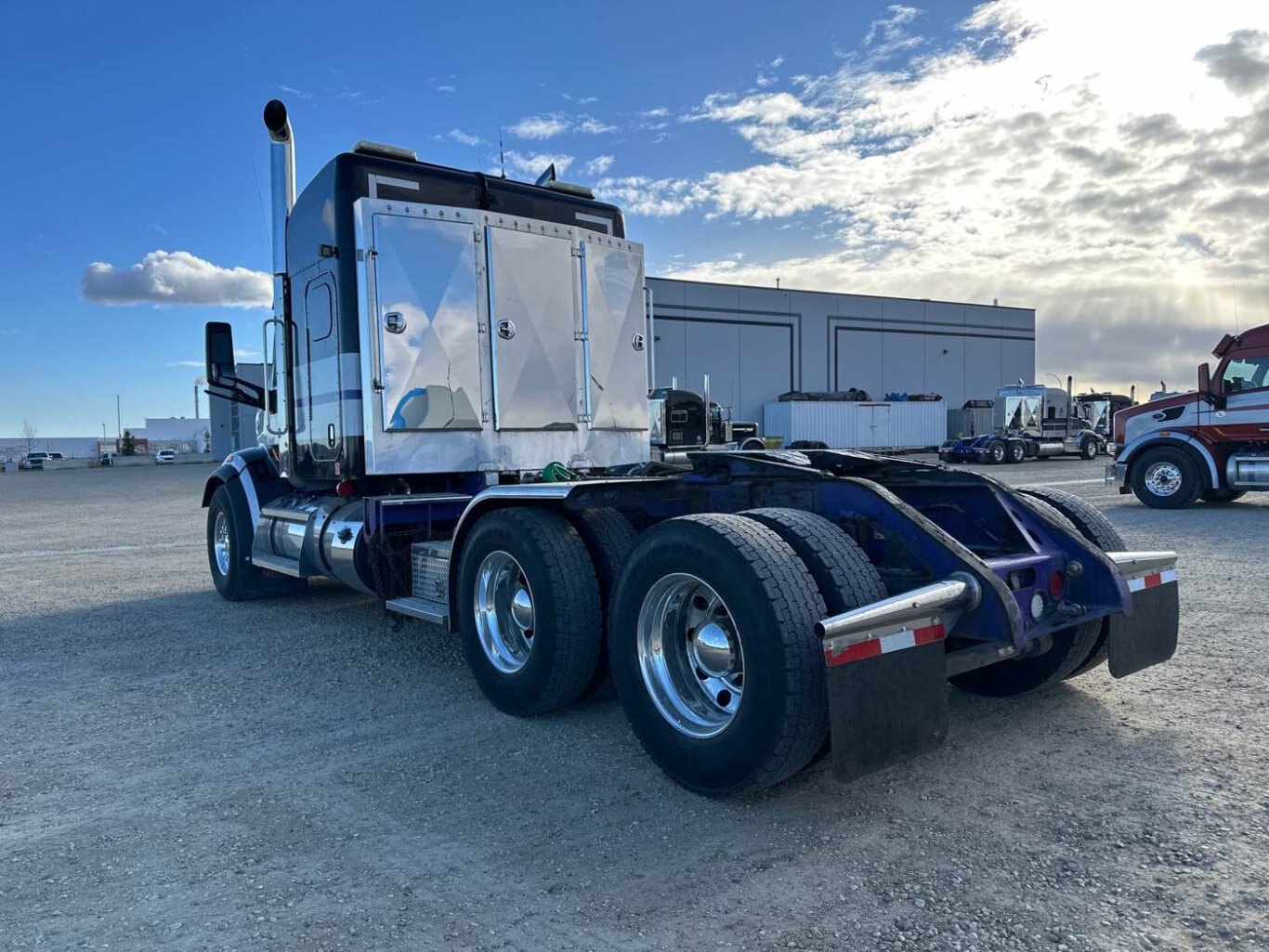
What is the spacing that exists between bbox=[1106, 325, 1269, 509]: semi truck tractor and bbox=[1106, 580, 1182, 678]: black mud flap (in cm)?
1246

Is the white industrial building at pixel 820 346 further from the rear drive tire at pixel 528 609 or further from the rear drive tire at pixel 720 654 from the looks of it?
the rear drive tire at pixel 720 654

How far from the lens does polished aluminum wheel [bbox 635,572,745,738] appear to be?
355 cm

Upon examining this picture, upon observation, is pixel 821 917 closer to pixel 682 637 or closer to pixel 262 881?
pixel 682 637

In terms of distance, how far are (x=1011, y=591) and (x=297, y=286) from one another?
17.9 feet

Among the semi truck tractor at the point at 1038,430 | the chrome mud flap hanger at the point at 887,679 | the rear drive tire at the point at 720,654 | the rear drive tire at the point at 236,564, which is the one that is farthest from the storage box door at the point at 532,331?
the semi truck tractor at the point at 1038,430

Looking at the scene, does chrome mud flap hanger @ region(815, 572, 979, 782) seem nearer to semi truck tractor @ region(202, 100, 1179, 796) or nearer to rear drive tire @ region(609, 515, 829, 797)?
semi truck tractor @ region(202, 100, 1179, 796)

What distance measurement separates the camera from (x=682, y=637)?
372 cm

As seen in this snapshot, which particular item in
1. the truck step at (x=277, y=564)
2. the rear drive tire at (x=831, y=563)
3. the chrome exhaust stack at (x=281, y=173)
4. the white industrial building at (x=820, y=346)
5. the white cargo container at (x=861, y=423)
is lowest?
the truck step at (x=277, y=564)

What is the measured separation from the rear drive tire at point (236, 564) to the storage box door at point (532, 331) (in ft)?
10.2

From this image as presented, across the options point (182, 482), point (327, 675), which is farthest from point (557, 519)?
point (182, 482)

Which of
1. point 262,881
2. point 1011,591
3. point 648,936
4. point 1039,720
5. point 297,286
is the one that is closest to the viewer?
point 648,936

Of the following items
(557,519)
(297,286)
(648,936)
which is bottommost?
(648,936)

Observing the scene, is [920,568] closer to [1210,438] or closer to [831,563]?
[831,563]

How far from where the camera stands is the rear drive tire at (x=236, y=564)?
25.6 ft
